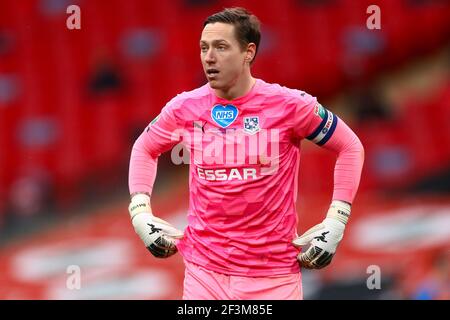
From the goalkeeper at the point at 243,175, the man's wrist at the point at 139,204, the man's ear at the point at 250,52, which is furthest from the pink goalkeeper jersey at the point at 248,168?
the man's wrist at the point at 139,204

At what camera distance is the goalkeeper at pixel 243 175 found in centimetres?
470

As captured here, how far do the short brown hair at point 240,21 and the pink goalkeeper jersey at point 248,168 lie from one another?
22 cm

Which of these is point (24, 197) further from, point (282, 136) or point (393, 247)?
point (282, 136)

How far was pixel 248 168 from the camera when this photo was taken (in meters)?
4.71

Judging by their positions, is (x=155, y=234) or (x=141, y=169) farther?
(x=141, y=169)

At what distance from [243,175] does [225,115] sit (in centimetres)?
28

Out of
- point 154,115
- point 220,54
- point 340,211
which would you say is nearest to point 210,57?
point 220,54

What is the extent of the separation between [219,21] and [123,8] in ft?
27.6

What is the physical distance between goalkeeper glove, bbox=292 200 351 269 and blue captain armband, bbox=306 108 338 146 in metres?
0.32

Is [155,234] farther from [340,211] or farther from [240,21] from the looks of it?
[240,21]

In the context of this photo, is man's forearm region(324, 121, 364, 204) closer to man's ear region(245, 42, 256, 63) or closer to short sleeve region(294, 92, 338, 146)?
short sleeve region(294, 92, 338, 146)

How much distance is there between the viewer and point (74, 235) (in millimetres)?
10648

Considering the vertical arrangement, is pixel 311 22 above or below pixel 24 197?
above

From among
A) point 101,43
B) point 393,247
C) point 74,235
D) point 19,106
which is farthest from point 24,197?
point 393,247
